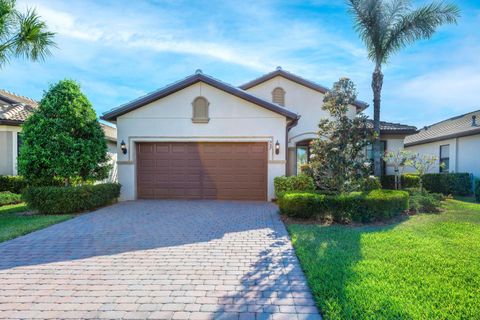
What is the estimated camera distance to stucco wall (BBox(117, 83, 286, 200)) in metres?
11.5

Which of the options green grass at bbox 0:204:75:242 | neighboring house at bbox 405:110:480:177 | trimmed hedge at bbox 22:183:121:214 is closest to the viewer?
green grass at bbox 0:204:75:242

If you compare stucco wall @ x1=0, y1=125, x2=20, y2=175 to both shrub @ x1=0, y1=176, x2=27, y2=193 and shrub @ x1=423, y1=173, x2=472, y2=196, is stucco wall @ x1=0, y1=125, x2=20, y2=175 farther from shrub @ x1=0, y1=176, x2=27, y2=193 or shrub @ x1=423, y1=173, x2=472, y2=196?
shrub @ x1=423, y1=173, x2=472, y2=196

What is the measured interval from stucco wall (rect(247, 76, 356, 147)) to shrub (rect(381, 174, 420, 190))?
431cm

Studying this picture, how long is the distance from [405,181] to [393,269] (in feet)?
41.6

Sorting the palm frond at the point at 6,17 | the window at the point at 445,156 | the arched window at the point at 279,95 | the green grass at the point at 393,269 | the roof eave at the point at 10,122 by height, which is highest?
the palm frond at the point at 6,17

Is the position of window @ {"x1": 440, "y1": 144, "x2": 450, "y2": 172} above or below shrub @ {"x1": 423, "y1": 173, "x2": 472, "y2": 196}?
above

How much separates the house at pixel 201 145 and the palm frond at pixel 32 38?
339 centimetres

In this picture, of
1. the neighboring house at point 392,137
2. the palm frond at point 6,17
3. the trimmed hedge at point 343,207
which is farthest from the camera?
the neighboring house at point 392,137

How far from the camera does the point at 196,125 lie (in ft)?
38.0

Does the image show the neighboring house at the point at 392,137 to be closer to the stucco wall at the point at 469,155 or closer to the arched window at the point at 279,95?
the stucco wall at the point at 469,155

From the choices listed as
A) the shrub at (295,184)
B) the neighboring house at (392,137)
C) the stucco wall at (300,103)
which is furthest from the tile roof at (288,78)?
the shrub at (295,184)

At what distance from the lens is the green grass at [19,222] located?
21.0 feet

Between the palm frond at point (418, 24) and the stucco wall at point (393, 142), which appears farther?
the stucco wall at point (393, 142)

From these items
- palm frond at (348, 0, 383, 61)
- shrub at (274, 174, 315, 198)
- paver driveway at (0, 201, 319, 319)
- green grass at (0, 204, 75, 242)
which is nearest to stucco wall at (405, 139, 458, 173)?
palm frond at (348, 0, 383, 61)
